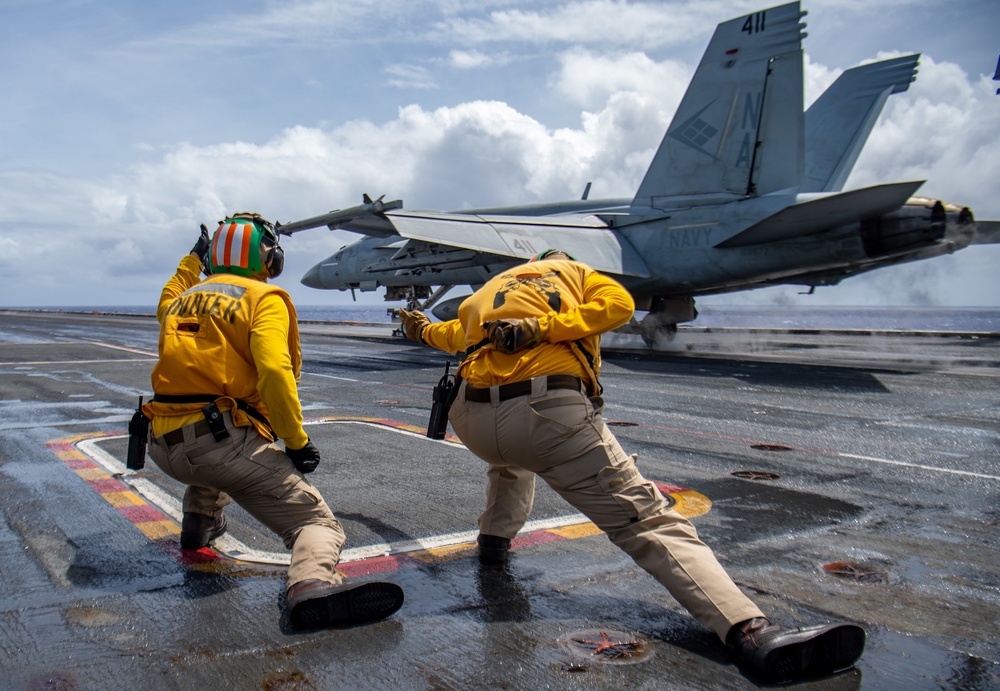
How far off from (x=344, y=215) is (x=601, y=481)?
15400 millimetres

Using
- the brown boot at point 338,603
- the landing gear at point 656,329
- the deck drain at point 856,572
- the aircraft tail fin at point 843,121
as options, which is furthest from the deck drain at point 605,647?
the aircraft tail fin at point 843,121

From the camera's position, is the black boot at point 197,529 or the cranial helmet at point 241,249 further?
the black boot at point 197,529

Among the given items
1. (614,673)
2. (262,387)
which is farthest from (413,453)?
(614,673)

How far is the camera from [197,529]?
449cm

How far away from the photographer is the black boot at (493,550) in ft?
14.4

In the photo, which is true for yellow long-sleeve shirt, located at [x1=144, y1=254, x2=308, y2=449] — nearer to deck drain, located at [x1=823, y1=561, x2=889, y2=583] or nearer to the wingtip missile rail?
deck drain, located at [x1=823, y1=561, x2=889, y2=583]

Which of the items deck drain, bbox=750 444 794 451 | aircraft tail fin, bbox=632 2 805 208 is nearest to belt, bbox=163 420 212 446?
deck drain, bbox=750 444 794 451

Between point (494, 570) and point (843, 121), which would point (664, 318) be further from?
point (494, 570)

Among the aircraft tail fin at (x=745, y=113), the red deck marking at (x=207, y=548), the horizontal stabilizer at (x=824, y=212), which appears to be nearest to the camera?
A: the red deck marking at (x=207, y=548)

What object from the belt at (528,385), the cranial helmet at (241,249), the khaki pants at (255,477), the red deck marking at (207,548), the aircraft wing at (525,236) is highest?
the aircraft wing at (525,236)

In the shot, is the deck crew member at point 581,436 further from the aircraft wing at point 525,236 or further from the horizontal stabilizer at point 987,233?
the horizontal stabilizer at point 987,233

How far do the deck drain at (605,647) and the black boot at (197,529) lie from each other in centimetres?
227

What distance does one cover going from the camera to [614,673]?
307 centimetres

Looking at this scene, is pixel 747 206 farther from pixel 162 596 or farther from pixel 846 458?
pixel 162 596
